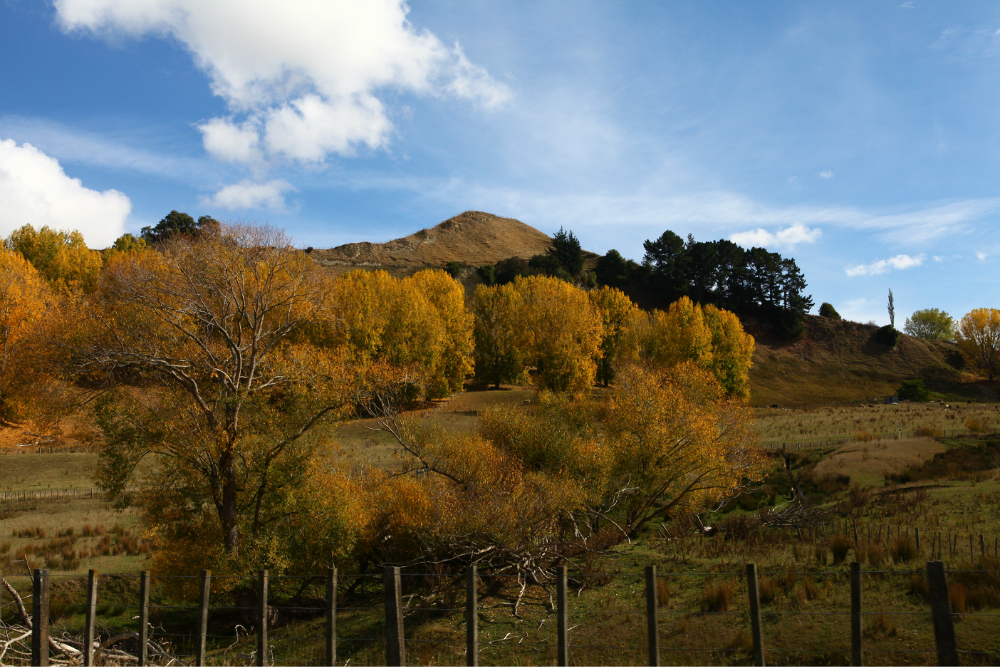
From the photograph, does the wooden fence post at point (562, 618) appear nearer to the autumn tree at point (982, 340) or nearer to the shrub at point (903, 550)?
the shrub at point (903, 550)

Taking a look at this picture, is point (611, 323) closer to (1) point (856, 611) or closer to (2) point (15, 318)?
(2) point (15, 318)

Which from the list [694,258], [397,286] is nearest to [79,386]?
[397,286]

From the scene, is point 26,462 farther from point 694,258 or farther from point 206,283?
point 694,258

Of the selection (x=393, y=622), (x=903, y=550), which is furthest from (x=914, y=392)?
(x=393, y=622)

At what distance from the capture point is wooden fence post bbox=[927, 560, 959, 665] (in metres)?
6.71

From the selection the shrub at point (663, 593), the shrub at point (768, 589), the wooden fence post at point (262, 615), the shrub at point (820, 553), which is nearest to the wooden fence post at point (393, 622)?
the wooden fence post at point (262, 615)

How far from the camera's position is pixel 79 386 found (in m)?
22.2

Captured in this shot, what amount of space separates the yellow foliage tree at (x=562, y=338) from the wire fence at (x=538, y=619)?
4174 cm

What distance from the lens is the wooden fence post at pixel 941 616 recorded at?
22.0ft

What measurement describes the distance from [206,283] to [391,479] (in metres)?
9.86

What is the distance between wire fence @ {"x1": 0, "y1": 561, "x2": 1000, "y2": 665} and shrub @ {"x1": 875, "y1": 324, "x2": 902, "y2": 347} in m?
102

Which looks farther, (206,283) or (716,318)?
(716,318)

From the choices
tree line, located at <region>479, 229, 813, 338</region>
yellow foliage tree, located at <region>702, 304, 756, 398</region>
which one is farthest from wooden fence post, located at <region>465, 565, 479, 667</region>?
tree line, located at <region>479, 229, 813, 338</region>

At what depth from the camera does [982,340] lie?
9431 cm
